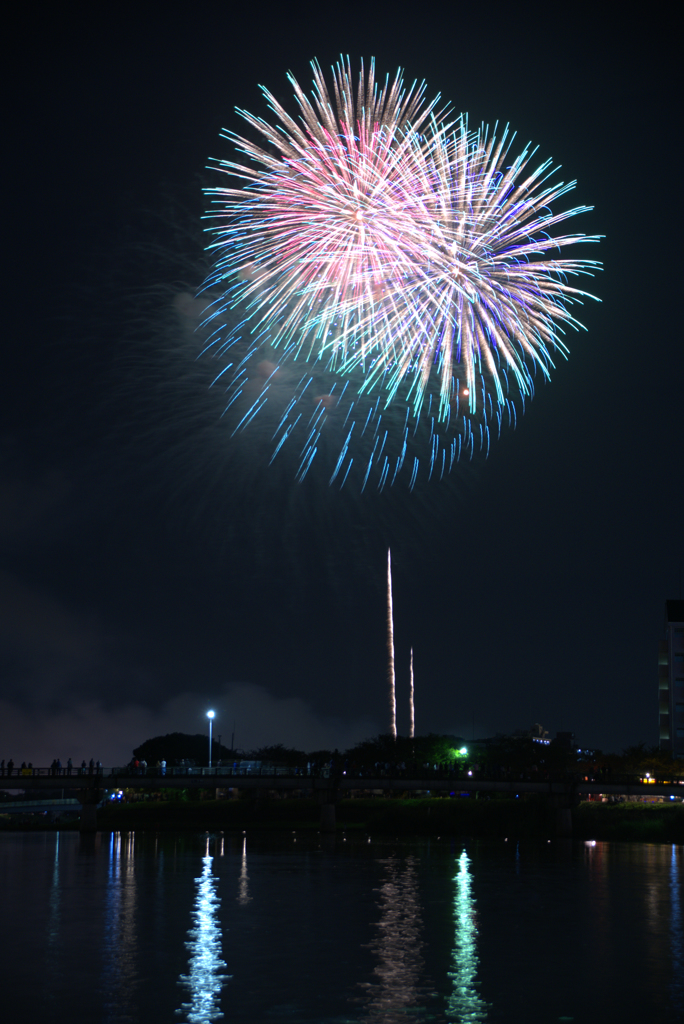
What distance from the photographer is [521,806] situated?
92.6m

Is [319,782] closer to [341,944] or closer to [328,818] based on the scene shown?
[328,818]

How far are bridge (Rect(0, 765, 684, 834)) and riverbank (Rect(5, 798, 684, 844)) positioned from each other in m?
2.19

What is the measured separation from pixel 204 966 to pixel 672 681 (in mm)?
116511

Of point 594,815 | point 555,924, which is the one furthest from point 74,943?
→ point 594,815

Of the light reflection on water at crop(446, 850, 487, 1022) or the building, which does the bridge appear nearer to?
the building

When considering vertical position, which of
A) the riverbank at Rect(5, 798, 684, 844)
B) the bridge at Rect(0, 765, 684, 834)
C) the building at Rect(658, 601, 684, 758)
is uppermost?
Answer: the building at Rect(658, 601, 684, 758)

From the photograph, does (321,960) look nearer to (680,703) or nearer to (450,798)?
(450,798)

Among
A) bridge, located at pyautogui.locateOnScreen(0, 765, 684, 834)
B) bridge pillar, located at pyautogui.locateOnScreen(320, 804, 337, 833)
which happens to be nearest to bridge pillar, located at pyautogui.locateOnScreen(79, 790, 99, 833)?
bridge, located at pyautogui.locateOnScreen(0, 765, 684, 834)

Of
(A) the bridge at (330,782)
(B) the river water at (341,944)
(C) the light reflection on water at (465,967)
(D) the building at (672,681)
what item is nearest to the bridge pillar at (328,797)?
(A) the bridge at (330,782)

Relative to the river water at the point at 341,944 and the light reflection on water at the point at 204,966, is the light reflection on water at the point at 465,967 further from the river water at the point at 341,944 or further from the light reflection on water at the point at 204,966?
the light reflection on water at the point at 204,966

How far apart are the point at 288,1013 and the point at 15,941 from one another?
40.0 ft

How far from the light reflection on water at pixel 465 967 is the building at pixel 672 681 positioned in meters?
96.0

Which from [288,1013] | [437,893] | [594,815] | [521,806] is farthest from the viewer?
[521,806]

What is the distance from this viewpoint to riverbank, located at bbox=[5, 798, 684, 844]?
82.1m
